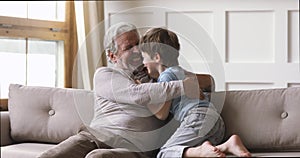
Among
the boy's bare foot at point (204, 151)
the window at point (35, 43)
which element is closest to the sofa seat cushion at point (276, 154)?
the boy's bare foot at point (204, 151)

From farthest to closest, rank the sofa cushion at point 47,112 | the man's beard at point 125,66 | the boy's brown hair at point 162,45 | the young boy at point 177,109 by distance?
the sofa cushion at point 47,112 < the man's beard at point 125,66 < the boy's brown hair at point 162,45 < the young boy at point 177,109

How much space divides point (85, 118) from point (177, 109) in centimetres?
60

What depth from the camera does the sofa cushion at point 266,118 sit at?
280 cm

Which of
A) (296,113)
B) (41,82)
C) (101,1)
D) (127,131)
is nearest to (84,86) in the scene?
(41,82)

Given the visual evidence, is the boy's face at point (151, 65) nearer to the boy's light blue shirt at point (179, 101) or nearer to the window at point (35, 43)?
the boy's light blue shirt at point (179, 101)

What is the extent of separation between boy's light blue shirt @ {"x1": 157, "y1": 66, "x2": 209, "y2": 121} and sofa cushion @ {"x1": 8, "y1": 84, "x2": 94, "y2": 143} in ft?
1.89

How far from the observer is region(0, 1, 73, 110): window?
3750 millimetres

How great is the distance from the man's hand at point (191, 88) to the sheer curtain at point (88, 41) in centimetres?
131

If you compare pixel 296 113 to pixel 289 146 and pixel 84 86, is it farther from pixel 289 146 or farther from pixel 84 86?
pixel 84 86

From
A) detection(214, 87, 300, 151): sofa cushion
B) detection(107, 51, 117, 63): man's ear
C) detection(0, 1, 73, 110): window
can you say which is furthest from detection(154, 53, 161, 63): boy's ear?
detection(0, 1, 73, 110): window

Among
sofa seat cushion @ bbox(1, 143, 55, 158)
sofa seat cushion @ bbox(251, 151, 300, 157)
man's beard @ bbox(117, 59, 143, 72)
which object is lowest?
sofa seat cushion @ bbox(1, 143, 55, 158)

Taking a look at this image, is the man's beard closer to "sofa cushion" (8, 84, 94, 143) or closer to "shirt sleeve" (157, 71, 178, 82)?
"shirt sleeve" (157, 71, 178, 82)

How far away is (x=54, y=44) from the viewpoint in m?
4.12

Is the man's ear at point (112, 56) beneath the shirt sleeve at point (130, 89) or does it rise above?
above
